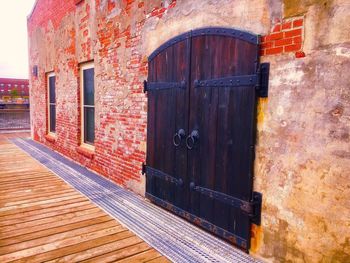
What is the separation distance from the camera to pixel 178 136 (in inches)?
144

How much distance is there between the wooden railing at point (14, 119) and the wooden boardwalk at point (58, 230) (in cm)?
1105

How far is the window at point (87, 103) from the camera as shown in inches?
257

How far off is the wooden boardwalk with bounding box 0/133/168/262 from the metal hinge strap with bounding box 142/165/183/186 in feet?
2.89

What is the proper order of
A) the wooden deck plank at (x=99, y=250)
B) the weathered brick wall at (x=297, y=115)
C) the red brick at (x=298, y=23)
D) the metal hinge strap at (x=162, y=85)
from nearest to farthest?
the weathered brick wall at (x=297, y=115) < the red brick at (x=298, y=23) < the wooden deck plank at (x=99, y=250) < the metal hinge strap at (x=162, y=85)

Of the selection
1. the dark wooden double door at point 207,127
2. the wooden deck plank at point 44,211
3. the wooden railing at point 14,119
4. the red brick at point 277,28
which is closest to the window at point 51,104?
the wooden deck plank at point 44,211

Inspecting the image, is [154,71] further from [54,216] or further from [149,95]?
[54,216]

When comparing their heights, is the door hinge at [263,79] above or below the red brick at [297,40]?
below

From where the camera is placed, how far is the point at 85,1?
6.27 metres

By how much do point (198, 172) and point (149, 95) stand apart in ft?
4.98

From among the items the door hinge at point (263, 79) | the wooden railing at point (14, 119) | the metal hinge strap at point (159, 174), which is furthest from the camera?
the wooden railing at point (14, 119)

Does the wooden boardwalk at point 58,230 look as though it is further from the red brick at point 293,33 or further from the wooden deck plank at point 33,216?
the red brick at point 293,33

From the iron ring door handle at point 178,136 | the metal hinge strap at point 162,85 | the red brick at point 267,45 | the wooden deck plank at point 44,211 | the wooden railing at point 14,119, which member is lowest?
the wooden deck plank at point 44,211

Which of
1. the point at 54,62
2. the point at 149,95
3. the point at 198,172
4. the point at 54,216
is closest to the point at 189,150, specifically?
the point at 198,172

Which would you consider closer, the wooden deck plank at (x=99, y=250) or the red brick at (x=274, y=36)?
the red brick at (x=274, y=36)
